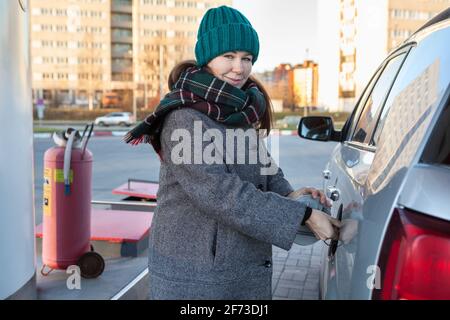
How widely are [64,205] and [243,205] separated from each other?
297 cm

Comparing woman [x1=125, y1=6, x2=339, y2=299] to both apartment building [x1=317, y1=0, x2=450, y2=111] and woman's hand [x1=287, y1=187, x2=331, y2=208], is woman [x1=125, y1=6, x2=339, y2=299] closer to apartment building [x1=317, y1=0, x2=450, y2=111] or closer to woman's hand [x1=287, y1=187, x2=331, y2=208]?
woman's hand [x1=287, y1=187, x2=331, y2=208]

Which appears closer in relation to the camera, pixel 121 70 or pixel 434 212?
pixel 434 212

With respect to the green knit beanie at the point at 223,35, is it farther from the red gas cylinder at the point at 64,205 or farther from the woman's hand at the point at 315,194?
the red gas cylinder at the point at 64,205

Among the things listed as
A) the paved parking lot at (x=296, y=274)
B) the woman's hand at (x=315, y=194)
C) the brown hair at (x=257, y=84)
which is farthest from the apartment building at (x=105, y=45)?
the woman's hand at (x=315, y=194)

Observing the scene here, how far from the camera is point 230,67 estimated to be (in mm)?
1793

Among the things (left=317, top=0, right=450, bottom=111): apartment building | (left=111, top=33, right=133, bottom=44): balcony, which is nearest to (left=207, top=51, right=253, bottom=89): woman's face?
(left=317, top=0, right=450, bottom=111): apartment building

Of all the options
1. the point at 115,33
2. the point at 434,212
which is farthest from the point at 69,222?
the point at 115,33

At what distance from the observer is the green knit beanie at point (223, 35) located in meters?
1.76

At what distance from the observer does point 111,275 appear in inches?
168

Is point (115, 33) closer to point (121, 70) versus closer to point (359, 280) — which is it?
point (121, 70)

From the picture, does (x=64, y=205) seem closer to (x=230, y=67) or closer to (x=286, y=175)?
(x=230, y=67)

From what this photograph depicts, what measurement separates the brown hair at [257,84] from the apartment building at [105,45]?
63.4m

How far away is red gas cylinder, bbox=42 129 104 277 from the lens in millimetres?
4180

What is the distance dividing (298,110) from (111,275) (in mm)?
56628
